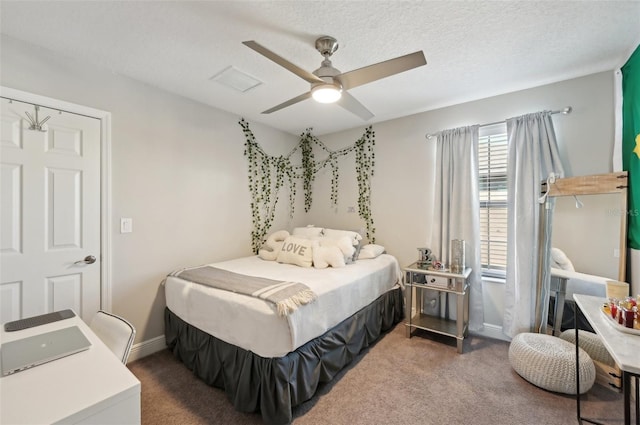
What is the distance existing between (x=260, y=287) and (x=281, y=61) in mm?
1514

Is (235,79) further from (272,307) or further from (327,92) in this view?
(272,307)

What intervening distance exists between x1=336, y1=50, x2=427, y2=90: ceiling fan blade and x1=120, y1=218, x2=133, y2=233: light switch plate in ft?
7.17

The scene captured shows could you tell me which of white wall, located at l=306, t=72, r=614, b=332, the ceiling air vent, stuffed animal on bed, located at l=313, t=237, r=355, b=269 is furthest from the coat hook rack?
white wall, located at l=306, t=72, r=614, b=332

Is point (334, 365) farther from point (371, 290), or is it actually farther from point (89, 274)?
point (89, 274)

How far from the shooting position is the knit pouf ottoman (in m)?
1.88

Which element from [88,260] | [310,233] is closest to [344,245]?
[310,233]

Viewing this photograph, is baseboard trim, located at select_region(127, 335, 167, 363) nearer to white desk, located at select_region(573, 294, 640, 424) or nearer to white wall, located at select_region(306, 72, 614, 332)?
white wall, located at select_region(306, 72, 614, 332)

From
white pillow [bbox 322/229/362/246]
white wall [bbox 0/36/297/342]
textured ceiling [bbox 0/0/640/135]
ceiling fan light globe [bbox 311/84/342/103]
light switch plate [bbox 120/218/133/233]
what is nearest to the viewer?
textured ceiling [bbox 0/0/640/135]

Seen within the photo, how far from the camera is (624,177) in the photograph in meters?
2.01

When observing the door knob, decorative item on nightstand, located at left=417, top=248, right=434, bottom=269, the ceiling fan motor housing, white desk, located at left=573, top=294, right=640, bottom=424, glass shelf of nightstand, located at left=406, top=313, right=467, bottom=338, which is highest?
the ceiling fan motor housing

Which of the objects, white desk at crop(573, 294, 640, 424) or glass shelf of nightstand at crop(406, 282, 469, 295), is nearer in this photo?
white desk at crop(573, 294, 640, 424)

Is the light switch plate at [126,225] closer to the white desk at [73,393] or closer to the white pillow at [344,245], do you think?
the white desk at [73,393]

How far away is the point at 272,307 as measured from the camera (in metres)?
1.74

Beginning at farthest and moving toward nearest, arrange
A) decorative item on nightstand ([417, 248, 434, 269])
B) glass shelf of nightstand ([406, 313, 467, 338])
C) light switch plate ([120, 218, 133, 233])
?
decorative item on nightstand ([417, 248, 434, 269]) → glass shelf of nightstand ([406, 313, 467, 338]) → light switch plate ([120, 218, 133, 233])
